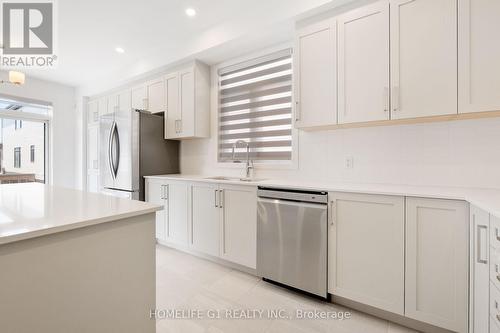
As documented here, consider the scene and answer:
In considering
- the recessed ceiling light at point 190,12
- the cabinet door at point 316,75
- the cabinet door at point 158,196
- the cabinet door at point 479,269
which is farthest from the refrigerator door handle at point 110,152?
the cabinet door at point 479,269

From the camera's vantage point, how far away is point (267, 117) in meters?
2.97

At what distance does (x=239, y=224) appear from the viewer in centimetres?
248

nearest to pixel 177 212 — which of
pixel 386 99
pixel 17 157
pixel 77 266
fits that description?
pixel 77 266

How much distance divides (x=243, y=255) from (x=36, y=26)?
3687mm

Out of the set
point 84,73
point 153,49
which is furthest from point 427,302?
point 84,73

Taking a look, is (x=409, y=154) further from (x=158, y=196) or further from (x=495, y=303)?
(x=158, y=196)

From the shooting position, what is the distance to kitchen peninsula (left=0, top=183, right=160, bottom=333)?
0.84m

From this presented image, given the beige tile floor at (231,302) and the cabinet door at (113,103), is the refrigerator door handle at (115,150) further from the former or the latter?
the beige tile floor at (231,302)

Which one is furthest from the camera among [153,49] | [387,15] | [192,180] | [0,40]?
[153,49]

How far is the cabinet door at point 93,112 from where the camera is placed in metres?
4.88

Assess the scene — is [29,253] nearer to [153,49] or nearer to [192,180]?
[192,180]

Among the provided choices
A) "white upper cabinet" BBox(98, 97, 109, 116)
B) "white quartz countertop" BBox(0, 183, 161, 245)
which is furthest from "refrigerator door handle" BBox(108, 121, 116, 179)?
"white quartz countertop" BBox(0, 183, 161, 245)

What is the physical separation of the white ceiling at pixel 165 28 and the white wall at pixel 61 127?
121 cm

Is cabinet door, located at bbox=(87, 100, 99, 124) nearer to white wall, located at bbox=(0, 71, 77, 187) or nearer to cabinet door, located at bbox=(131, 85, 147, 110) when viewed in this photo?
white wall, located at bbox=(0, 71, 77, 187)
